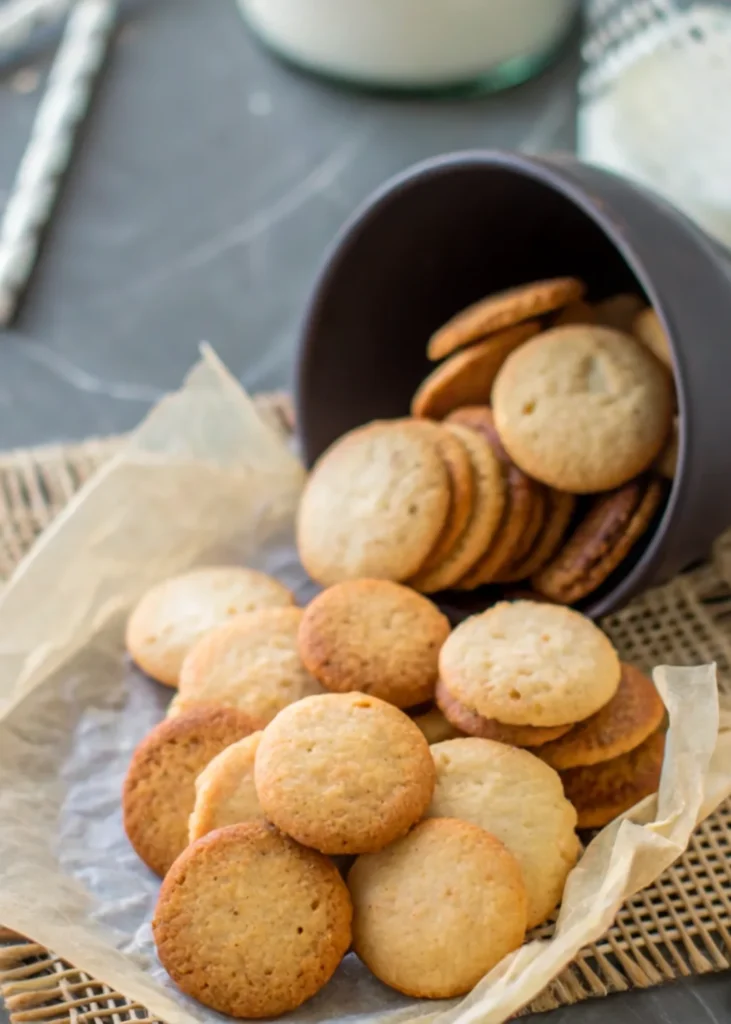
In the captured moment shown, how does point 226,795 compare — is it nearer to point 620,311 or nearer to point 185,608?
point 185,608

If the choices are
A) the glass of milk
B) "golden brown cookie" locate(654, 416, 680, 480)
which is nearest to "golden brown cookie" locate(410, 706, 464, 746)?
"golden brown cookie" locate(654, 416, 680, 480)

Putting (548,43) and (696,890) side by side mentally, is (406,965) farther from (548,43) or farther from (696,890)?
(548,43)

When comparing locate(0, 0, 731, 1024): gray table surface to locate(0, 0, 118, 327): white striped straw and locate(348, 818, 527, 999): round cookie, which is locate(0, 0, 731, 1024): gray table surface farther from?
locate(348, 818, 527, 999): round cookie

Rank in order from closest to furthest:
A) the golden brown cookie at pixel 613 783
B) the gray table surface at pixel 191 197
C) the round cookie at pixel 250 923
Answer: the round cookie at pixel 250 923 < the golden brown cookie at pixel 613 783 < the gray table surface at pixel 191 197

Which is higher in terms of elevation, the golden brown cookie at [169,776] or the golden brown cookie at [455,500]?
the golden brown cookie at [169,776]

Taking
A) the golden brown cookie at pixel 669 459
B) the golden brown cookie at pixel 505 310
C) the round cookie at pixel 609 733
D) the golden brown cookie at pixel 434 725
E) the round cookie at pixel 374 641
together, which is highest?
the golden brown cookie at pixel 505 310

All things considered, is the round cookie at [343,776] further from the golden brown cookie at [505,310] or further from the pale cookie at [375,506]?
the golden brown cookie at [505,310]

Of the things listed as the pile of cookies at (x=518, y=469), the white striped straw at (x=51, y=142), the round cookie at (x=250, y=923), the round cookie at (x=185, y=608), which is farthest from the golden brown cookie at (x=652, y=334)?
the white striped straw at (x=51, y=142)
